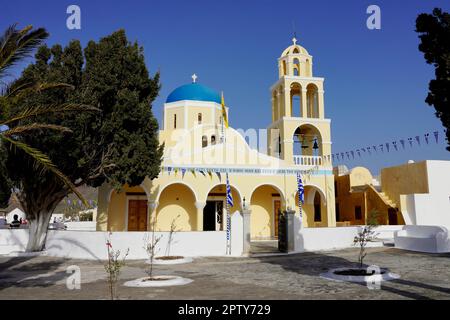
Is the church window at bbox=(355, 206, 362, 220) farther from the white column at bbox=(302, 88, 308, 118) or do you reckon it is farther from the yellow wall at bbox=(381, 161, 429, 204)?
the white column at bbox=(302, 88, 308, 118)

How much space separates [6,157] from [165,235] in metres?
6.71

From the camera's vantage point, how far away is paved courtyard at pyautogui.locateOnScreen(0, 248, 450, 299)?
7883 mm

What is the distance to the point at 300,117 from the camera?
73.4 feet

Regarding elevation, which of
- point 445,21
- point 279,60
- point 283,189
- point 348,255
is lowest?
point 348,255

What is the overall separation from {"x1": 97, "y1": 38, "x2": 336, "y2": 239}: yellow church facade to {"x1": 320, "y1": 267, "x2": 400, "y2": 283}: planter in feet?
33.7

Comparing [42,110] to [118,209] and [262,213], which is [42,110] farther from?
[262,213]

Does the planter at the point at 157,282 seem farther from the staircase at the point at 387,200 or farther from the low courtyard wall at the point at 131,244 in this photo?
the staircase at the point at 387,200

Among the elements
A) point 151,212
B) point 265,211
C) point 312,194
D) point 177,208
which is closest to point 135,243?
point 151,212

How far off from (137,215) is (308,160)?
1022cm

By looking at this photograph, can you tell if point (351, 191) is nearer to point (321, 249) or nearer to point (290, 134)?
point (290, 134)

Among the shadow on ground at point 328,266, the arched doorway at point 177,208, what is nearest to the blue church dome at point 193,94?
the arched doorway at point 177,208
